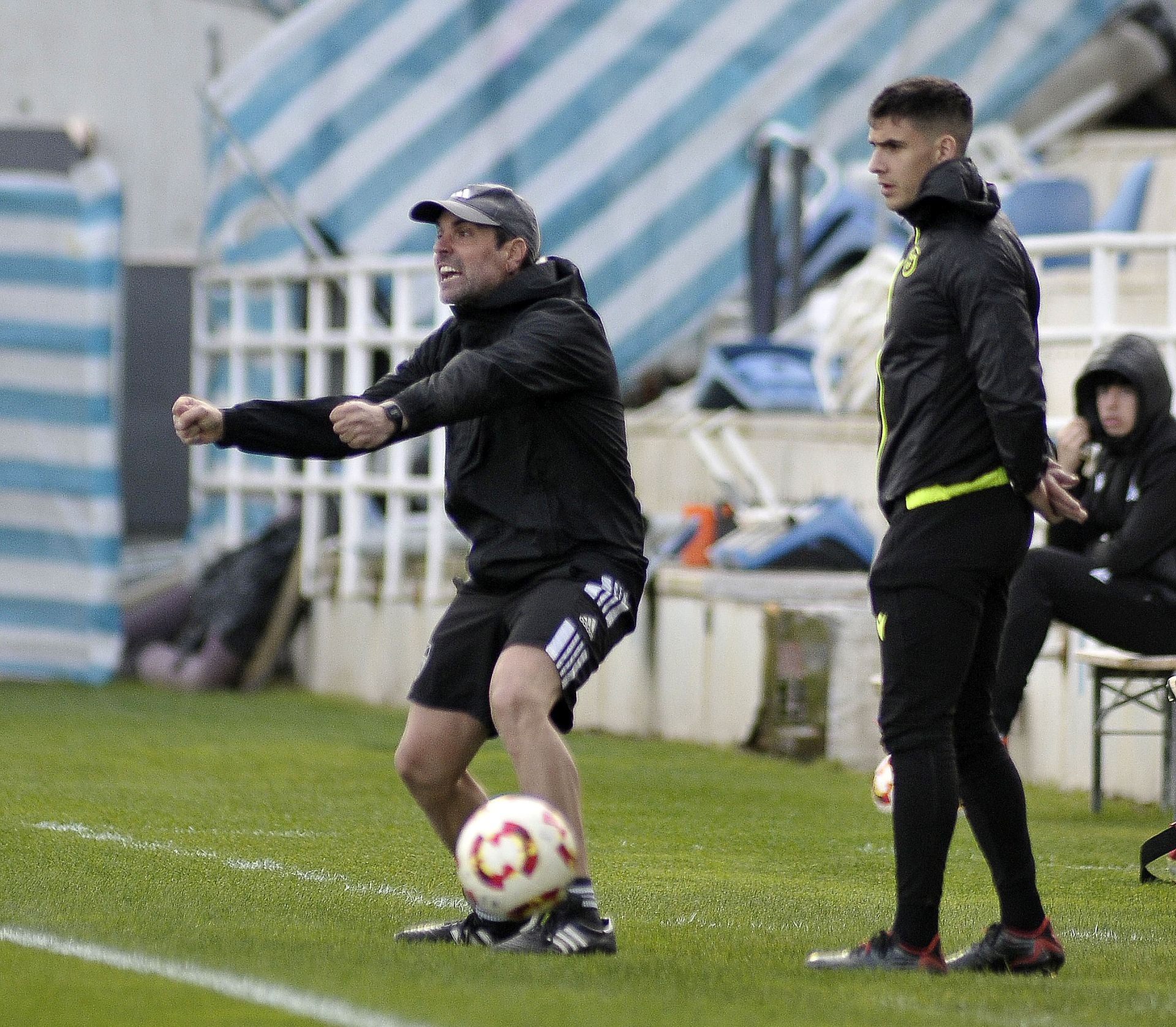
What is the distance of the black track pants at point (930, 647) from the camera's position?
15.5 ft

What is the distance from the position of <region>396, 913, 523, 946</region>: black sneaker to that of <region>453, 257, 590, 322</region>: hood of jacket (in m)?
1.45

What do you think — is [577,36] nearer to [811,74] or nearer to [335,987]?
[811,74]

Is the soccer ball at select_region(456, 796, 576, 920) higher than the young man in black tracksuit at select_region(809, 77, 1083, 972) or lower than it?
lower

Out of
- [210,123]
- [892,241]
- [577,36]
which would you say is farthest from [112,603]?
[892,241]

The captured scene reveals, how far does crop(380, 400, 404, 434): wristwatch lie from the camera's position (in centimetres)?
487

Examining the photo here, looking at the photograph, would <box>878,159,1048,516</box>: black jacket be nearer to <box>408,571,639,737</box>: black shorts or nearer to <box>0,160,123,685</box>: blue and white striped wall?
<box>408,571,639,737</box>: black shorts

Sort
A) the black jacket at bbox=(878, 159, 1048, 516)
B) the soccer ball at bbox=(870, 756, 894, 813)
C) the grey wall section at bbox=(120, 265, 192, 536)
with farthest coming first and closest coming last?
1. the grey wall section at bbox=(120, 265, 192, 536)
2. the soccer ball at bbox=(870, 756, 894, 813)
3. the black jacket at bbox=(878, 159, 1048, 516)

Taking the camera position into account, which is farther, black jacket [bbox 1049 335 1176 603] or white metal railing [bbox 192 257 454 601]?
white metal railing [bbox 192 257 454 601]

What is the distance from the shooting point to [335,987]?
4.44 meters

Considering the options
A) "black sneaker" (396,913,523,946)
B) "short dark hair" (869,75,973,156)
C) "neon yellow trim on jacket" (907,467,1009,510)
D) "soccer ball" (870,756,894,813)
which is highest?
"short dark hair" (869,75,973,156)

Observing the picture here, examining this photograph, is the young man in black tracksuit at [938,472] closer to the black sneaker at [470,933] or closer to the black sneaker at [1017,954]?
the black sneaker at [1017,954]

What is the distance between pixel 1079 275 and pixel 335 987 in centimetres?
948

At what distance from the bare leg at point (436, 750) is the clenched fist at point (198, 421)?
801 millimetres

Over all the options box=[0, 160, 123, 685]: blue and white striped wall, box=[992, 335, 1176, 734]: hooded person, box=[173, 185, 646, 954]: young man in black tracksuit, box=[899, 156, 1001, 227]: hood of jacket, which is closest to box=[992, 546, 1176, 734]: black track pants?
box=[992, 335, 1176, 734]: hooded person
